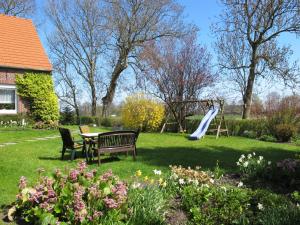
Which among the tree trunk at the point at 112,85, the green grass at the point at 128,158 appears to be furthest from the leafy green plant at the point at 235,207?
the tree trunk at the point at 112,85

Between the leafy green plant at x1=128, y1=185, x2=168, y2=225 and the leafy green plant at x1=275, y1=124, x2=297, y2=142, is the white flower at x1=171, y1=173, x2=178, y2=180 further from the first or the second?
the leafy green plant at x1=275, y1=124, x2=297, y2=142

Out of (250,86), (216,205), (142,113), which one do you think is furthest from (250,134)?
(216,205)

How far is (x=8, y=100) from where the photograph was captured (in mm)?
24578

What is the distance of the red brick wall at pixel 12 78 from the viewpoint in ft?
78.1

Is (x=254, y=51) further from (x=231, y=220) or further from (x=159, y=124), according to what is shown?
(x=231, y=220)

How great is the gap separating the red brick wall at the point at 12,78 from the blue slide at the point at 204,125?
11481 millimetres

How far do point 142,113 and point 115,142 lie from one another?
453 inches

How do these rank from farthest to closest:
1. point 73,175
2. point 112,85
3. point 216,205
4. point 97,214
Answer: point 112,85 → point 216,205 → point 73,175 → point 97,214

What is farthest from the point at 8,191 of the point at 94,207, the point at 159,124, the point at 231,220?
the point at 159,124

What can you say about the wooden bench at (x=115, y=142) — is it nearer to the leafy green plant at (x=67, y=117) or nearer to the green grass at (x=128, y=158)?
the green grass at (x=128, y=158)

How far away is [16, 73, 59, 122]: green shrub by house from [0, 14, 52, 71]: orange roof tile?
0.67m

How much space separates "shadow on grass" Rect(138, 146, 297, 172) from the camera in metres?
10.6

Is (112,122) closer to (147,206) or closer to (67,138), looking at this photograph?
(67,138)

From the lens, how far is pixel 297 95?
2475 centimetres
